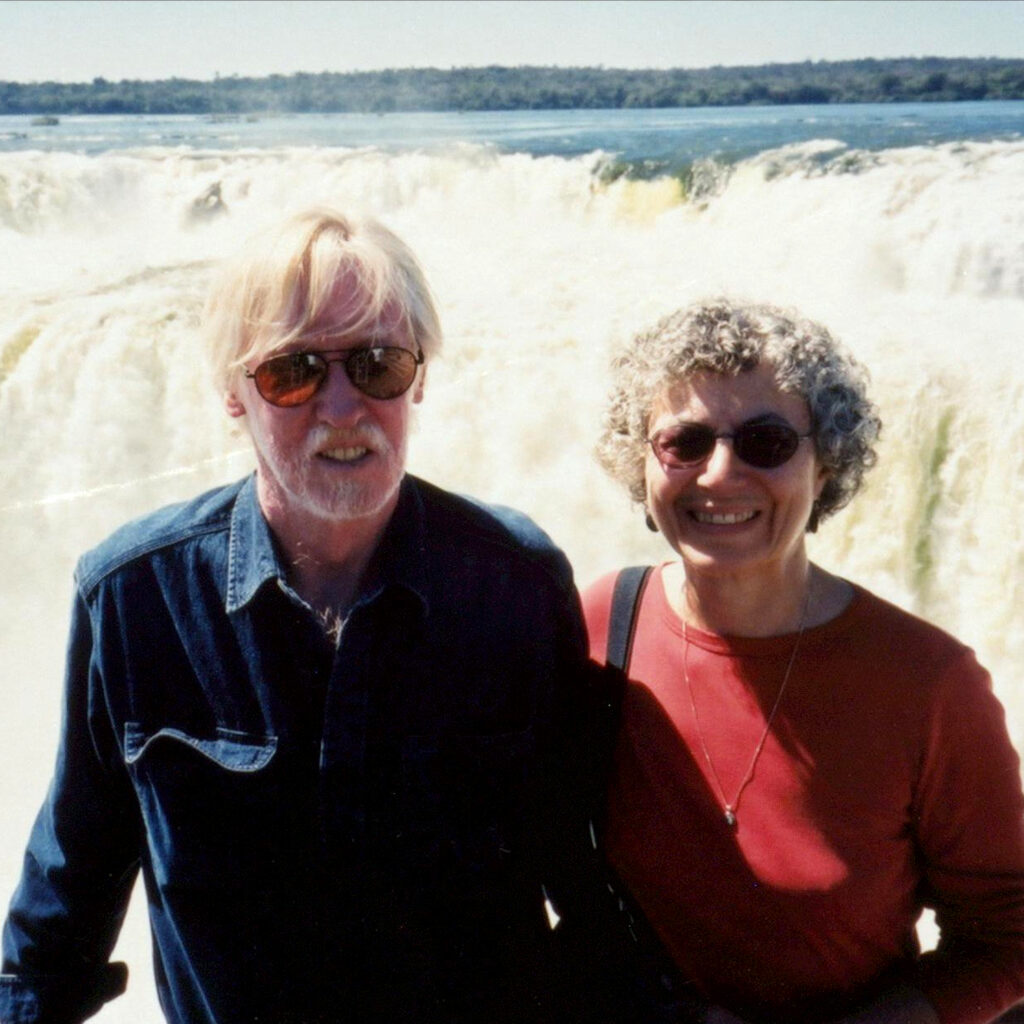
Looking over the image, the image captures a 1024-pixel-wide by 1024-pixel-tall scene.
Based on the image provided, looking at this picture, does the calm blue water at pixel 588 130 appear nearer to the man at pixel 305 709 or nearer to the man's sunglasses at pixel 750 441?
the man's sunglasses at pixel 750 441

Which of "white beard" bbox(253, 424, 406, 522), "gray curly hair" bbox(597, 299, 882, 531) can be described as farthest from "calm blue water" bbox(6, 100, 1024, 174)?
"white beard" bbox(253, 424, 406, 522)

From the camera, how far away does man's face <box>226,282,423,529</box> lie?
1.39 metres

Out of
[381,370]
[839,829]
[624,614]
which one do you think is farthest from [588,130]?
[839,829]

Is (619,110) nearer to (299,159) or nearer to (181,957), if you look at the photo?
(299,159)

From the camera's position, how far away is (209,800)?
1372 millimetres

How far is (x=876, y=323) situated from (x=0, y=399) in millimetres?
4935

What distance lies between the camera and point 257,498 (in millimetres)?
1438

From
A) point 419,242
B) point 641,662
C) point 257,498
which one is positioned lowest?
point 419,242

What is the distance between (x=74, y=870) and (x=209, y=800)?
211 mm

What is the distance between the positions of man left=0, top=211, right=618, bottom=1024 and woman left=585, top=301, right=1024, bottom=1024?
0.22 meters

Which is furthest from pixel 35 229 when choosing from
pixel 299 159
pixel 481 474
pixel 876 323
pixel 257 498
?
pixel 257 498

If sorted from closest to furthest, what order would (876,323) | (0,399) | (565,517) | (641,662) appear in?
(641,662) → (565,517) → (876,323) → (0,399)

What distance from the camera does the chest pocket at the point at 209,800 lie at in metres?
1.35

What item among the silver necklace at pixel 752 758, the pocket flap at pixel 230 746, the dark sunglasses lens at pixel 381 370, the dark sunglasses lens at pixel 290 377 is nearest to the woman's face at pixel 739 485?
the silver necklace at pixel 752 758
